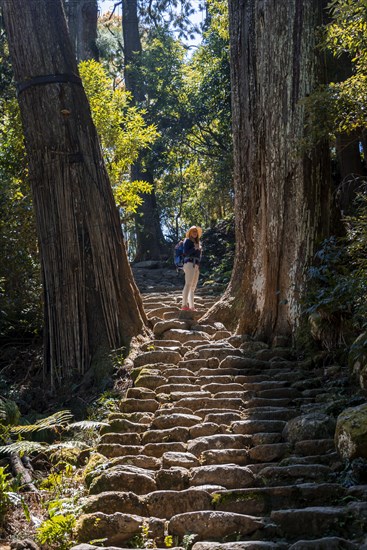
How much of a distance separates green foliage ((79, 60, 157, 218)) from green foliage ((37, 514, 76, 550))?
8689 millimetres

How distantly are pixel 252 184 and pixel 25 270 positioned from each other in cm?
358

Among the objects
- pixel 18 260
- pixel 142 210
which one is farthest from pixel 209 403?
pixel 142 210

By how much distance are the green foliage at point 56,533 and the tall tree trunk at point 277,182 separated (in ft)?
16.2

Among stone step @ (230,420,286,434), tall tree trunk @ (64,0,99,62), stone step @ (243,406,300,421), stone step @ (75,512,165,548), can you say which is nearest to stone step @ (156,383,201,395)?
stone step @ (243,406,300,421)

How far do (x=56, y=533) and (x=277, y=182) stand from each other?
611cm

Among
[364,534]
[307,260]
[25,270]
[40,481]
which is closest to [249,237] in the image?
[307,260]

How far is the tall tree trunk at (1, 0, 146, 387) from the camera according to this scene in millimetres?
9594

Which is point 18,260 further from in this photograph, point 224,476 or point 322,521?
point 322,521

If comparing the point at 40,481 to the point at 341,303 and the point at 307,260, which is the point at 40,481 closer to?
the point at 341,303

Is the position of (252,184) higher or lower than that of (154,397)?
higher

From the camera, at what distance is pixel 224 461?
6.01 metres

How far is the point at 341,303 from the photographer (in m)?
8.00

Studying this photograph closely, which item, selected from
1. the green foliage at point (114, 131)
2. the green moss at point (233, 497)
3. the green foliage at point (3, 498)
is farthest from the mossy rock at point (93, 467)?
the green foliage at point (114, 131)

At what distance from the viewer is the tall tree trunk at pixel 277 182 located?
9.48 meters
